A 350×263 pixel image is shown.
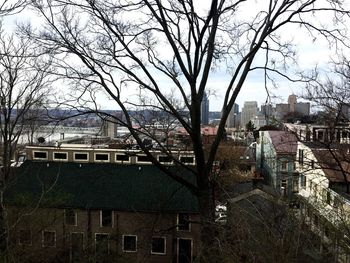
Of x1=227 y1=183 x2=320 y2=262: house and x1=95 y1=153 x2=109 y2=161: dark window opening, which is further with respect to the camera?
x1=95 y1=153 x2=109 y2=161: dark window opening

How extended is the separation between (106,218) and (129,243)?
2.25 metres

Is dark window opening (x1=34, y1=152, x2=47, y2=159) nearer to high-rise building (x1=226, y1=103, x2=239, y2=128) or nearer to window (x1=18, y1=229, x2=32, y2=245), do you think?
high-rise building (x1=226, y1=103, x2=239, y2=128)

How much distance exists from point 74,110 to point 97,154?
774 inches

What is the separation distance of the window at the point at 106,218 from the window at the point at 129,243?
158 centimetres

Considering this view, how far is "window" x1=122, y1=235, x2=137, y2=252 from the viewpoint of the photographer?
23625 mm

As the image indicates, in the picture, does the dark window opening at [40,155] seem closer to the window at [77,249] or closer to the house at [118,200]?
the house at [118,200]

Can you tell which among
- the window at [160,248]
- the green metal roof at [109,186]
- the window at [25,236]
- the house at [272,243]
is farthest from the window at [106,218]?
the house at [272,243]

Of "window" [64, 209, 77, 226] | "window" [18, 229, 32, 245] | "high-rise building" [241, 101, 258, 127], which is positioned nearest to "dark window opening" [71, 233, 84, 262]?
"window" [18, 229, 32, 245]

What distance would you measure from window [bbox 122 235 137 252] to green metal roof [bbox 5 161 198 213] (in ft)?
5.26

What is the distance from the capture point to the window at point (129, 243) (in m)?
23.6

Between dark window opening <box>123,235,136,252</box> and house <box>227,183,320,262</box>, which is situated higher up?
house <box>227,183,320,262</box>

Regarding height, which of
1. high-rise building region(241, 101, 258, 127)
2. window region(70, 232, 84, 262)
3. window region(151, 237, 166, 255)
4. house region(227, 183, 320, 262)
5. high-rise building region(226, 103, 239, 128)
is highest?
high-rise building region(241, 101, 258, 127)

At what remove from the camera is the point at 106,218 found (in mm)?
25016

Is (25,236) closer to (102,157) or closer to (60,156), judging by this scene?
(102,157)
